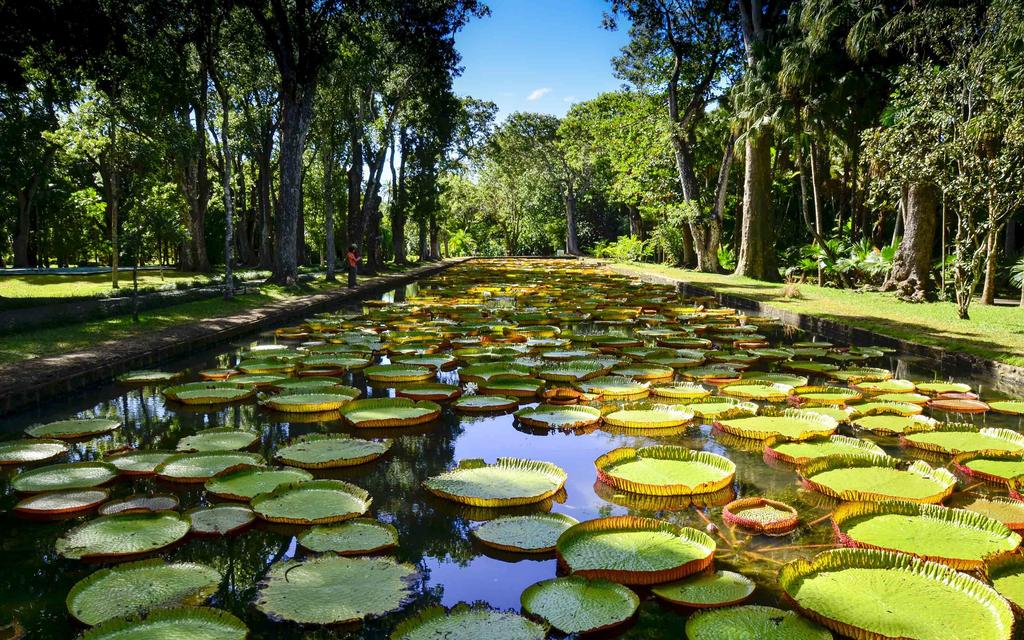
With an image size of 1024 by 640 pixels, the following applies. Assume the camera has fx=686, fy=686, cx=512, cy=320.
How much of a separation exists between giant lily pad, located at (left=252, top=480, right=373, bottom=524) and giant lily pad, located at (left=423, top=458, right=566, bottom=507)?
44 cm

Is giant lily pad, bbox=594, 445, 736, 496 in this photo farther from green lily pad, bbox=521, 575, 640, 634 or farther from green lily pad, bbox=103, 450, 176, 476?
green lily pad, bbox=103, 450, 176, 476

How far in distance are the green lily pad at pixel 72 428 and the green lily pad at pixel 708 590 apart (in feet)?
13.7

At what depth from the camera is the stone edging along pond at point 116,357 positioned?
5833 mm

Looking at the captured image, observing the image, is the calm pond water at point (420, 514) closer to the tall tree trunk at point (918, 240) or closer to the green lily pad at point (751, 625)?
the green lily pad at point (751, 625)

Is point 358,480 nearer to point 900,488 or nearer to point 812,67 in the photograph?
point 900,488

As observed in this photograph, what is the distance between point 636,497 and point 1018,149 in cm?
852

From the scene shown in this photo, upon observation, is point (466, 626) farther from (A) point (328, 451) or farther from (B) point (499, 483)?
(A) point (328, 451)

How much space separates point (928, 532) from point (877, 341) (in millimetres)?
6478

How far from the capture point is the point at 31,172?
24.1 meters

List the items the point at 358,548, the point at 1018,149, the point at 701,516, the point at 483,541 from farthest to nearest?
the point at 1018,149 < the point at 701,516 < the point at 483,541 < the point at 358,548

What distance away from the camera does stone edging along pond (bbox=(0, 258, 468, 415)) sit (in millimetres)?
5833

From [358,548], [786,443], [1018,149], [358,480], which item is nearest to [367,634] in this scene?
[358,548]

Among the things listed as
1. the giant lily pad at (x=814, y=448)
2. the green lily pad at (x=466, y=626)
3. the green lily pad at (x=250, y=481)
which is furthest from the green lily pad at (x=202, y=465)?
the giant lily pad at (x=814, y=448)

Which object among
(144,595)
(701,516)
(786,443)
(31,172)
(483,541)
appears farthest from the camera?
(31,172)
